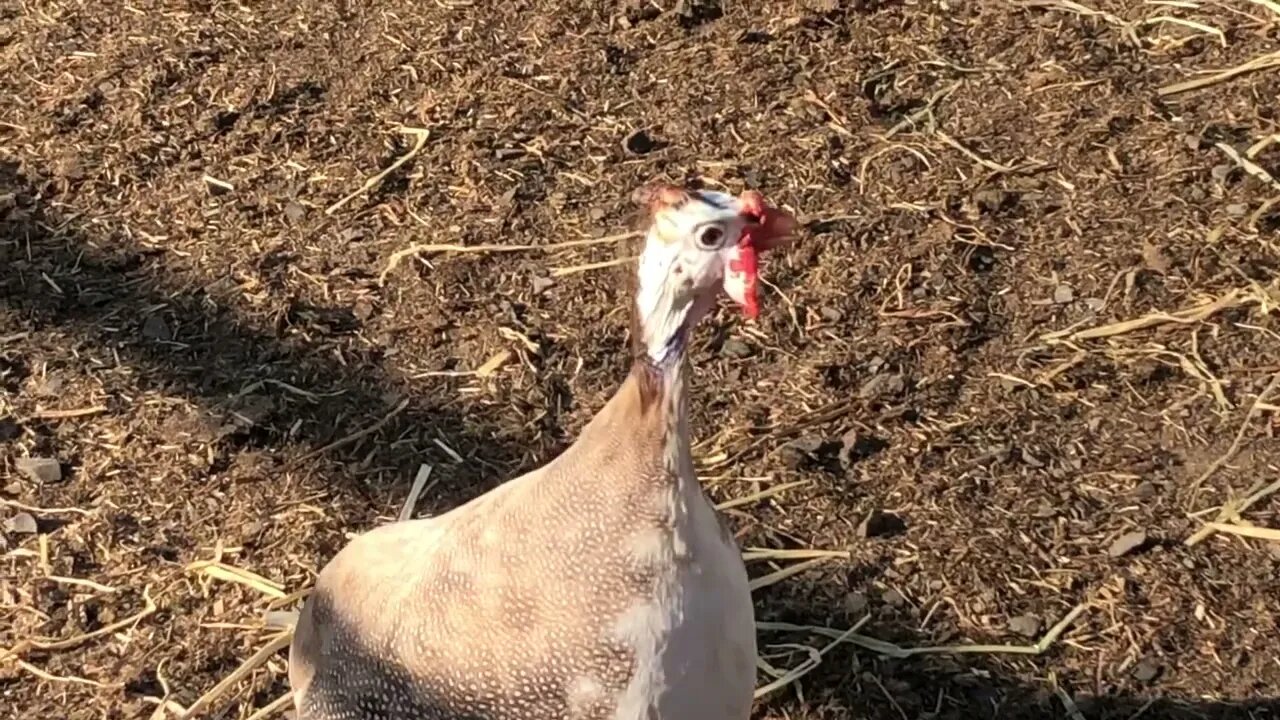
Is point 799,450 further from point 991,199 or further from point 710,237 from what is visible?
point 710,237

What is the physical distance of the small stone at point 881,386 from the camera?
9.80 ft

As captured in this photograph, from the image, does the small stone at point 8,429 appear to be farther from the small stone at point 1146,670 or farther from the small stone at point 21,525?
the small stone at point 1146,670

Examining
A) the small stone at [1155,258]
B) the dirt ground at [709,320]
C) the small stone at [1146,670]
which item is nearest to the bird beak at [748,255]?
the dirt ground at [709,320]

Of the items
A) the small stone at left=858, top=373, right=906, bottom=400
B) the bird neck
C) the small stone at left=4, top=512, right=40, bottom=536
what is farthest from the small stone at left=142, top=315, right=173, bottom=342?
the bird neck

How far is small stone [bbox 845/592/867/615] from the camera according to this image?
8.72 feet

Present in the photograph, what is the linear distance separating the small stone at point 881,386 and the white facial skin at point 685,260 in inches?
47.7

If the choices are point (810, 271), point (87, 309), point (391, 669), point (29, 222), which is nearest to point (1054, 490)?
point (810, 271)

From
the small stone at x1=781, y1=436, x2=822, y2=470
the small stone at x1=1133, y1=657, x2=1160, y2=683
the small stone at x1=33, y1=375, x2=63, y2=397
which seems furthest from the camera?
the small stone at x1=33, y1=375, x2=63, y2=397

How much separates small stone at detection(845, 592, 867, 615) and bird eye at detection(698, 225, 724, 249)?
1.07 metres

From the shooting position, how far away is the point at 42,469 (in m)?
3.00

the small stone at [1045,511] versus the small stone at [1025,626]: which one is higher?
the small stone at [1045,511]

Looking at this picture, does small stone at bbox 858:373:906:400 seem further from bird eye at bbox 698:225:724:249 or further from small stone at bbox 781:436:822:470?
bird eye at bbox 698:225:724:249

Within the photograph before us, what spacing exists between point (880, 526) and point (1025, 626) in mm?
304

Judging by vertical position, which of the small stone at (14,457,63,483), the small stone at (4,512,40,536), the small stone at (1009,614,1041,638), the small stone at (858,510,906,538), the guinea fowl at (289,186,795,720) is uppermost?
the guinea fowl at (289,186,795,720)
